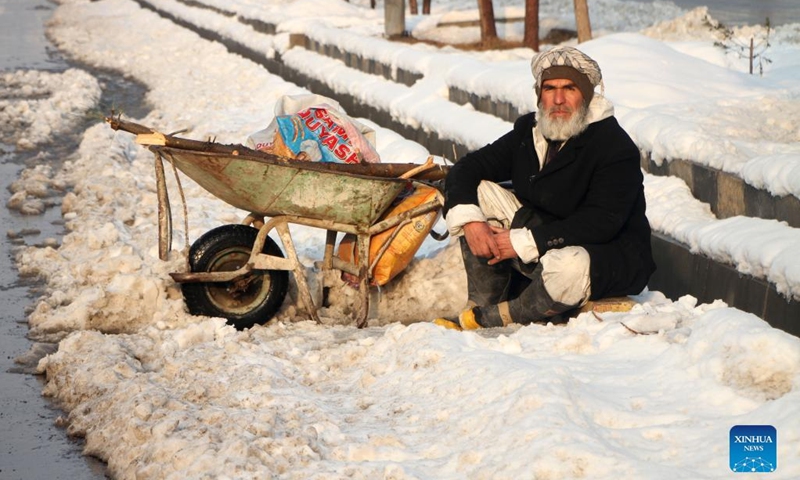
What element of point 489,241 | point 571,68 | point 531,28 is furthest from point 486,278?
point 531,28

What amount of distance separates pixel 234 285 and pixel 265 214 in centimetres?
40

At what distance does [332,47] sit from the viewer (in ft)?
47.0

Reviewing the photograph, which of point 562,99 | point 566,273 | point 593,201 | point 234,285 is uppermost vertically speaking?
point 562,99

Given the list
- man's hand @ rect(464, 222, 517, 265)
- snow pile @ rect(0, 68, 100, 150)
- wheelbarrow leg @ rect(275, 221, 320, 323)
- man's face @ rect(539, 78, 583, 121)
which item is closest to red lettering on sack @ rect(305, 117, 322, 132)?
wheelbarrow leg @ rect(275, 221, 320, 323)

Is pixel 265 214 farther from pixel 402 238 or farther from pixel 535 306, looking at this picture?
pixel 535 306

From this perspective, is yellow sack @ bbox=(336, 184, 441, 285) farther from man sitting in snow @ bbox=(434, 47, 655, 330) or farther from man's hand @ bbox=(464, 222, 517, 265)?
man's hand @ bbox=(464, 222, 517, 265)

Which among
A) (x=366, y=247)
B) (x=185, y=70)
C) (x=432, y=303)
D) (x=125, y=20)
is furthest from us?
(x=125, y=20)

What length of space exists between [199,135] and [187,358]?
762 cm

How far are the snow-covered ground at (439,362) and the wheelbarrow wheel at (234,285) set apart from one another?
4.9 inches

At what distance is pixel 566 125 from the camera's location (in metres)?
5.45

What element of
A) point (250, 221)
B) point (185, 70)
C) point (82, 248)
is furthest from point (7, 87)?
point (250, 221)

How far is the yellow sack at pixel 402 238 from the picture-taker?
20.1 feet

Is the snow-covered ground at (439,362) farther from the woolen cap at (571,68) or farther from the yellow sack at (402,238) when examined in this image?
the woolen cap at (571,68)

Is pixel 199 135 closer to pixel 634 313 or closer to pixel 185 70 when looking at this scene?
pixel 185 70
